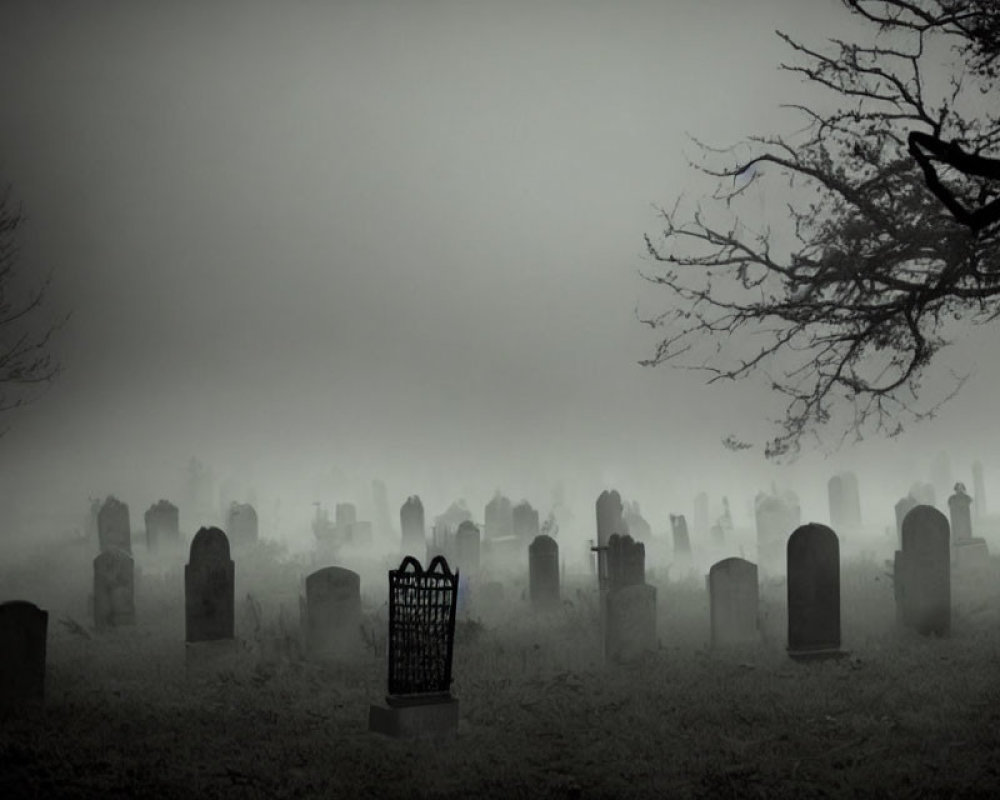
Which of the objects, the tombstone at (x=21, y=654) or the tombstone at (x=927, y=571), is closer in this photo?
the tombstone at (x=21, y=654)

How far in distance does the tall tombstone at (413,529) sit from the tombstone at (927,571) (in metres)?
15.6

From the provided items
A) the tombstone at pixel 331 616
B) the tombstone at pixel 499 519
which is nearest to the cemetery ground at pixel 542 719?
the tombstone at pixel 331 616

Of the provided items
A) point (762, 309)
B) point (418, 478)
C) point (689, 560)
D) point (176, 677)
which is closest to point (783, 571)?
point (689, 560)

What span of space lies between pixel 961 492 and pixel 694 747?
49.5ft

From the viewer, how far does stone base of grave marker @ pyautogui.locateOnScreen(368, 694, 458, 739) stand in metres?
8.24

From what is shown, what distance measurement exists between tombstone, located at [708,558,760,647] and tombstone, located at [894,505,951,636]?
2040 mm

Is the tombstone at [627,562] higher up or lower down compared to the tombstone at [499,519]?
lower down

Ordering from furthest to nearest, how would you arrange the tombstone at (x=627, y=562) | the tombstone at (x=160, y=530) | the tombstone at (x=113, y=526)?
the tombstone at (x=160, y=530) < the tombstone at (x=113, y=526) < the tombstone at (x=627, y=562)

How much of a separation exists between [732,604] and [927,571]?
2.59m

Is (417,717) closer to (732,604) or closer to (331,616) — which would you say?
(331,616)

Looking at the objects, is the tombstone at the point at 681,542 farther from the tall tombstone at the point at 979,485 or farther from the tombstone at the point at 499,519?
the tall tombstone at the point at 979,485

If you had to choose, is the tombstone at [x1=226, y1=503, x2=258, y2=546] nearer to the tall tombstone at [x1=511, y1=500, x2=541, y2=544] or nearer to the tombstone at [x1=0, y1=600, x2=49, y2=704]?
the tall tombstone at [x1=511, y1=500, x2=541, y2=544]

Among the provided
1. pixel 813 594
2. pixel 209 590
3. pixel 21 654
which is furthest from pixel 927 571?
pixel 21 654

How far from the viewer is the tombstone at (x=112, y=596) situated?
1447 centimetres
